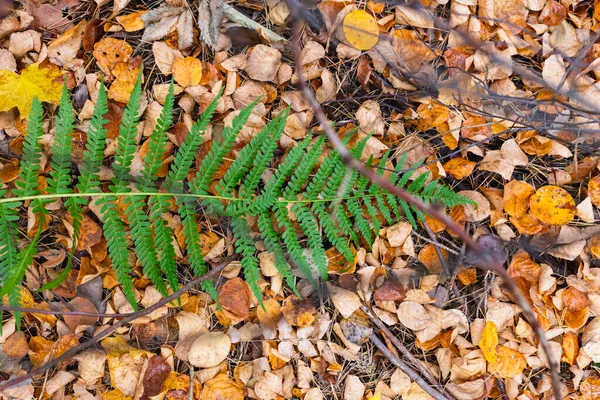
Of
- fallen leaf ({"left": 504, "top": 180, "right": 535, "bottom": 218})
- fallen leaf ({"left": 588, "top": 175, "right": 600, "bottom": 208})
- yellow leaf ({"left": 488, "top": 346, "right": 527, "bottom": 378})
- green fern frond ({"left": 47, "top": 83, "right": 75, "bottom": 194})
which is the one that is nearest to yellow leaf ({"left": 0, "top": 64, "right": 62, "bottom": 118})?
green fern frond ({"left": 47, "top": 83, "right": 75, "bottom": 194})

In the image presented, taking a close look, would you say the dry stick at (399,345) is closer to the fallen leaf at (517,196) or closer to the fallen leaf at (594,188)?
the fallen leaf at (517,196)

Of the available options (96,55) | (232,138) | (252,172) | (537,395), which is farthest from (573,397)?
(96,55)

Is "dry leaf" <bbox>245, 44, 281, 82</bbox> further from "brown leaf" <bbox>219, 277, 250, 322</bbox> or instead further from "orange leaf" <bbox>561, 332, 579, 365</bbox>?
"orange leaf" <bbox>561, 332, 579, 365</bbox>

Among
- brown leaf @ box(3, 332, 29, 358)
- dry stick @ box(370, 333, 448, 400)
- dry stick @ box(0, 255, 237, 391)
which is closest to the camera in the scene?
dry stick @ box(0, 255, 237, 391)

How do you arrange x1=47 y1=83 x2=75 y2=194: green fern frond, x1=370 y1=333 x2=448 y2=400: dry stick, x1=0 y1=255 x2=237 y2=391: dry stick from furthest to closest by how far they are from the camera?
1. x1=370 y1=333 x2=448 y2=400: dry stick
2. x1=0 y1=255 x2=237 y2=391: dry stick
3. x1=47 y1=83 x2=75 y2=194: green fern frond

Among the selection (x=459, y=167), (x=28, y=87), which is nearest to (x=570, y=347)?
(x=459, y=167)

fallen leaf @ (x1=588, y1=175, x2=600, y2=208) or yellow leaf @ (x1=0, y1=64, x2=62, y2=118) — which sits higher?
yellow leaf @ (x1=0, y1=64, x2=62, y2=118)
